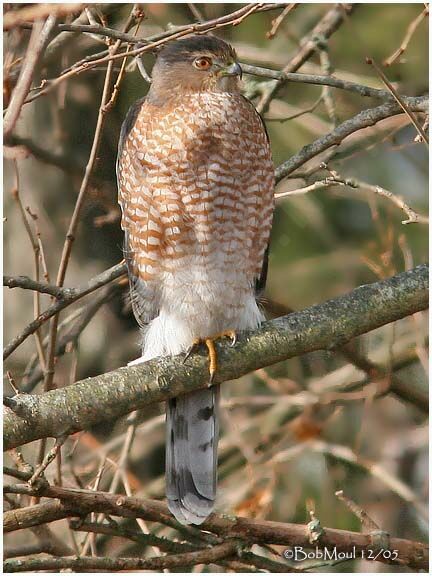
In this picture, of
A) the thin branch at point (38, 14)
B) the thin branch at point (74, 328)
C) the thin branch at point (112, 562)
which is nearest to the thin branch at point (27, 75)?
the thin branch at point (38, 14)

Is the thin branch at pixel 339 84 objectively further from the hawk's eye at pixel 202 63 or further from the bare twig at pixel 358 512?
the bare twig at pixel 358 512

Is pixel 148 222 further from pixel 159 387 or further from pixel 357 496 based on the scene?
pixel 357 496

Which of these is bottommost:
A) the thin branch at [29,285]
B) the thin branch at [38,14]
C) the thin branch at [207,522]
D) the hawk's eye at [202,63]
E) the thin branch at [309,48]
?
the thin branch at [207,522]

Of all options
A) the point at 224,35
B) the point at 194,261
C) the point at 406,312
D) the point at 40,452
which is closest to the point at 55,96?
the point at 224,35

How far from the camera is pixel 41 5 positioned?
2.59 meters

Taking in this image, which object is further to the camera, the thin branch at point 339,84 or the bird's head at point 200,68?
the bird's head at point 200,68

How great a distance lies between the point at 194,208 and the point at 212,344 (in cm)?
53

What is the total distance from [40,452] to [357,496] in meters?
2.02

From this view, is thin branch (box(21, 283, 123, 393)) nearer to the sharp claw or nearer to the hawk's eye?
the sharp claw

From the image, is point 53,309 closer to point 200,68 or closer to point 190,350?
point 190,350

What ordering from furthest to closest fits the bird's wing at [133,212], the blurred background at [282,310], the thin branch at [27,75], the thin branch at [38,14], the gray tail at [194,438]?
1. the blurred background at [282,310]
2. the gray tail at [194,438]
3. the bird's wing at [133,212]
4. the thin branch at [38,14]
5. the thin branch at [27,75]

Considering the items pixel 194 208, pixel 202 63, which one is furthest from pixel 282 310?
pixel 202 63

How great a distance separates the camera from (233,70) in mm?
3598

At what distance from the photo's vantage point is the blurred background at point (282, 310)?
4.34 meters
